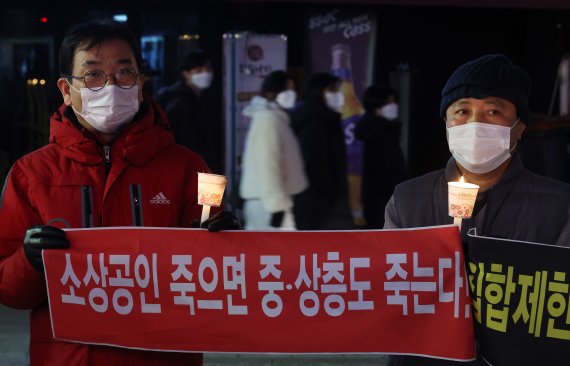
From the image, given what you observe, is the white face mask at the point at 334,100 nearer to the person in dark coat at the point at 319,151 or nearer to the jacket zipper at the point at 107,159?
the person in dark coat at the point at 319,151

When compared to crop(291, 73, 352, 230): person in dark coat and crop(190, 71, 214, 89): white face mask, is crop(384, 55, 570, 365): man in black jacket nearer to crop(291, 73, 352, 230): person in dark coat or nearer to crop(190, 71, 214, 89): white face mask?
crop(291, 73, 352, 230): person in dark coat

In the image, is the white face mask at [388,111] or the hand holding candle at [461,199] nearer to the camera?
the hand holding candle at [461,199]

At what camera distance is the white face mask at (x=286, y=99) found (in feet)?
28.7

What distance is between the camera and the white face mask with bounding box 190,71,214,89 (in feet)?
29.3

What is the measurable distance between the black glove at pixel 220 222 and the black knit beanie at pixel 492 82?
925 mm

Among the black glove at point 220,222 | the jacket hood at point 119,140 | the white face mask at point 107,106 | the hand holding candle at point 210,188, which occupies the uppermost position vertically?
the white face mask at point 107,106

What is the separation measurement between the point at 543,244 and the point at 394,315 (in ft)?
1.98

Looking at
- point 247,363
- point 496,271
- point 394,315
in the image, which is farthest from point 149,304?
point 247,363

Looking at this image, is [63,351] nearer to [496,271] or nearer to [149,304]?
[149,304]

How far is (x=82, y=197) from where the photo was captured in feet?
10.8

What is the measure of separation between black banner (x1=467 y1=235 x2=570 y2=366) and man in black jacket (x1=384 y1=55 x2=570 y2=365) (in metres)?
0.08

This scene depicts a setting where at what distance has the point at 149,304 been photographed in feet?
11.4

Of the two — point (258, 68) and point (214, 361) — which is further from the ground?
point (258, 68)

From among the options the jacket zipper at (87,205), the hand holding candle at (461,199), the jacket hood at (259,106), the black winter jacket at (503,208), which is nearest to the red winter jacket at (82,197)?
the jacket zipper at (87,205)
